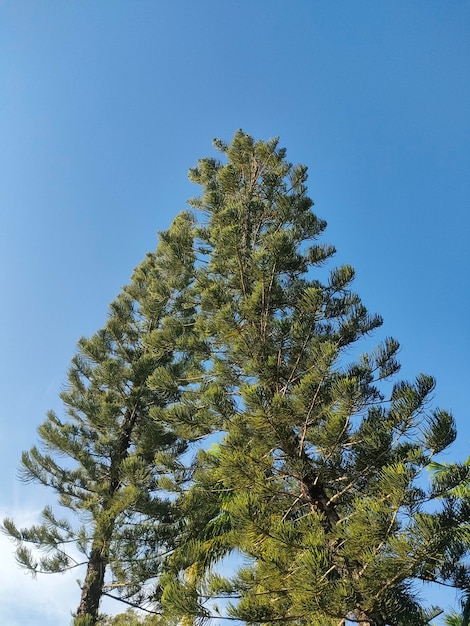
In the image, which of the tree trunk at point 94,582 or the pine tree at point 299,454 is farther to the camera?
the tree trunk at point 94,582

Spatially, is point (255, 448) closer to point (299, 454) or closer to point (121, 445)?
point (299, 454)

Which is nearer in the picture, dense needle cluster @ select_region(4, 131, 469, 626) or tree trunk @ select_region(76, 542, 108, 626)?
dense needle cluster @ select_region(4, 131, 469, 626)

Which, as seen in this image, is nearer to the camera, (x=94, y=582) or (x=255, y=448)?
(x=255, y=448)

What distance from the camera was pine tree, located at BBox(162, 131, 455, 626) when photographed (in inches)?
119

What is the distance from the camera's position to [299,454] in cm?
395

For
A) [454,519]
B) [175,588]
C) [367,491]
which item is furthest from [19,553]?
[454,519]

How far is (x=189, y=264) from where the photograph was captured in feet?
20.7

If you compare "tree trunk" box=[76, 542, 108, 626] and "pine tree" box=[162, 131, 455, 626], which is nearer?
"pine tree" box=[162, 131, 455, 626]

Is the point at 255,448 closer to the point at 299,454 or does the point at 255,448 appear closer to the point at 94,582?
the point at 299,454

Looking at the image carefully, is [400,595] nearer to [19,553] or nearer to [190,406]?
Answer: [190,406]

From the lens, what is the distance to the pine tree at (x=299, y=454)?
3.02 meters

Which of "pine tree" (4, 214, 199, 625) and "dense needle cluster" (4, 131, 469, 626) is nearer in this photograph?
"dense needle cluster" (4, 131, 469, 626)

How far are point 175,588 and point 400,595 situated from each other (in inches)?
60.3

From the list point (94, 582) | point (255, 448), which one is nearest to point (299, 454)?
point (255, 448)
